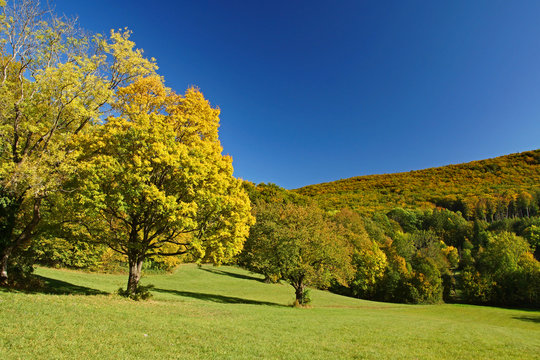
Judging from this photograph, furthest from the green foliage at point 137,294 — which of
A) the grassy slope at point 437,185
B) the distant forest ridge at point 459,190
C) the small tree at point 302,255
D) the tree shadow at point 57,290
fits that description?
the grassy slope at point 437,185

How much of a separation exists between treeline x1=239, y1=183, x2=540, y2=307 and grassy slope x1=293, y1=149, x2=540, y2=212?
2033 inches

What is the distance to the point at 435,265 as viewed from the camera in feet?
197

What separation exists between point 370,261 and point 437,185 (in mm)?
133989

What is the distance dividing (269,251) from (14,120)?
24102 millimetres

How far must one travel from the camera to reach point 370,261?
199 ft

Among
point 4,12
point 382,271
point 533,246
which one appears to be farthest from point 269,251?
point 533,246

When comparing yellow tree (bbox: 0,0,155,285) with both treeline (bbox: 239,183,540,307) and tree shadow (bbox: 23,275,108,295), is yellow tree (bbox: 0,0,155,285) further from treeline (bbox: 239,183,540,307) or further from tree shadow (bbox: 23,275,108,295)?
treeline (bbox: 239,183,540,307)

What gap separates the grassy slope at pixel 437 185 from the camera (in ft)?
470

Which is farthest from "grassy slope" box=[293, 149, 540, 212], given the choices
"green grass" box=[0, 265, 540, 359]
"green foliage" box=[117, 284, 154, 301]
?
"green foliage" box=[117, 284, 154, 301]

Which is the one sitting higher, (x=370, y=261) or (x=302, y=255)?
(x=302, y=255)

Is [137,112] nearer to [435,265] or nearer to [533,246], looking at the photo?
[435,265]

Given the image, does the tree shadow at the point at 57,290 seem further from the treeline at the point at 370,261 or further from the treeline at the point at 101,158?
the treeline at the point at 370,261

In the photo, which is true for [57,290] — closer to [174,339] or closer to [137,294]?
[137,294]

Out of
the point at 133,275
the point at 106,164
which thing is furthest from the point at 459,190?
the point at 106,164
